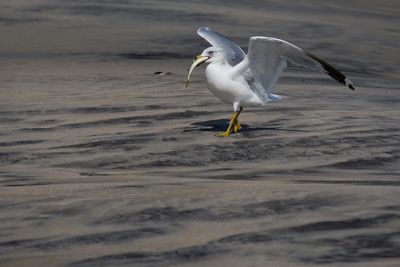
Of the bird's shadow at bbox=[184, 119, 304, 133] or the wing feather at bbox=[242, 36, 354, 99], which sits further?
the bird's shadow at bbox=[184, 119, 304, 133]

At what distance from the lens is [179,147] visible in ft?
28.6

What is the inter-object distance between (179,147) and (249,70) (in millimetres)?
1329

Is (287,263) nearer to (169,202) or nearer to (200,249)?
(200,249)

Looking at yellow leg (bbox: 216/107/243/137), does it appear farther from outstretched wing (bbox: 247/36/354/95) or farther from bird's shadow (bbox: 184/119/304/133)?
outstretched wing (bbox: 247/36/354/95)

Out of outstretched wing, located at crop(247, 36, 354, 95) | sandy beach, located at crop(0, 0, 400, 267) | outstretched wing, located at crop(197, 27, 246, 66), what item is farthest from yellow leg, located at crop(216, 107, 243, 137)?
outstretched wing, located at crop(197, 27, 246, 66)

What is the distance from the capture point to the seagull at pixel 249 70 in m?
9.40

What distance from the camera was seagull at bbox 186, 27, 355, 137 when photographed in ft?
30.9

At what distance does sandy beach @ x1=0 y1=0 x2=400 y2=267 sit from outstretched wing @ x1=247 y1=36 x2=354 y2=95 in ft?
1.40

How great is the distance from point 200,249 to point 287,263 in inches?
18.4

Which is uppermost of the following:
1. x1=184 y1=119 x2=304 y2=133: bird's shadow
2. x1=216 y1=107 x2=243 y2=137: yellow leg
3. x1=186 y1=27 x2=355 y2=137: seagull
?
x1=186 y1=27 x2=355 y2=137: seagull

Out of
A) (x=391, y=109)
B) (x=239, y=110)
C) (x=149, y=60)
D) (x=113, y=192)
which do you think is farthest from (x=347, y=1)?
(x=113, y=192)

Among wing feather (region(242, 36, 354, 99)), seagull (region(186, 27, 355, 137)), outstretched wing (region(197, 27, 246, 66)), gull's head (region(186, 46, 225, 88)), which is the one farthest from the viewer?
outstretched wing (region(197, 27, 246, 66))

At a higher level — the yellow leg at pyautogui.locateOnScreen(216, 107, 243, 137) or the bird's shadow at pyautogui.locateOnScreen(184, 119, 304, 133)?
the yellow leg at pyautogui.locateOnScreen(216, 107, 243, 137)

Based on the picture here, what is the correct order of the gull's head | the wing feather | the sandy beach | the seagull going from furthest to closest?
the gull's head, the seagull, the wing feather, the sandy beach
